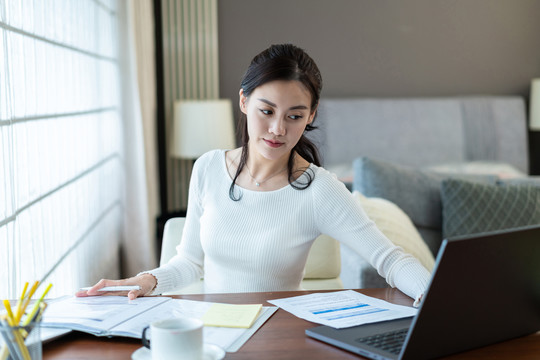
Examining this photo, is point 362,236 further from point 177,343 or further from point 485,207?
point 485,207

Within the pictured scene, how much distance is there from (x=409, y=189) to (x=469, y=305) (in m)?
1.71

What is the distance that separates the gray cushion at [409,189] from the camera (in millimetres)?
2557

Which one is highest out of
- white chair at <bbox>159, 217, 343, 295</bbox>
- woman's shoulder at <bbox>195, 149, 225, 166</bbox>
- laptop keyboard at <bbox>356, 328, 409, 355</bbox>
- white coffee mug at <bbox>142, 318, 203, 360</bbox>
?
woman's shoulder at <bbox>195, 149, 225, 166</bbox>

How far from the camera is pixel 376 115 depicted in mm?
3885

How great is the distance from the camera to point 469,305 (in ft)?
3.01

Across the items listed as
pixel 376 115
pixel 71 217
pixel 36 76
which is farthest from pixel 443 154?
pixel 36 76

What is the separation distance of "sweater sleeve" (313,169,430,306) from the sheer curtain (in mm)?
762

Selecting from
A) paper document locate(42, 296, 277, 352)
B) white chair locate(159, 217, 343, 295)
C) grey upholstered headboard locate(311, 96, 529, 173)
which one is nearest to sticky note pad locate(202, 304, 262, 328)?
paper document locate(42, 296, 277, 352)

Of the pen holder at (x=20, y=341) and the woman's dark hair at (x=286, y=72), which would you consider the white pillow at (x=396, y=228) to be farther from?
the pen holder at (x=20, y=341)

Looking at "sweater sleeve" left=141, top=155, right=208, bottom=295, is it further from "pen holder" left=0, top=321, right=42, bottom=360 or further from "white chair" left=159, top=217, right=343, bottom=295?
"pen holder" left=0, top=321, right=42, bottom=360

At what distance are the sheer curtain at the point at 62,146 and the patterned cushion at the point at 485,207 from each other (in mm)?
1454

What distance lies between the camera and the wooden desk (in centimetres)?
94

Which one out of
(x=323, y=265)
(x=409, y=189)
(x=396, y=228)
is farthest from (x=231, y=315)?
(x=409, y=189)

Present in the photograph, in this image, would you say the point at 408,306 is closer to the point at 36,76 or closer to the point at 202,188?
the point at 202,188
